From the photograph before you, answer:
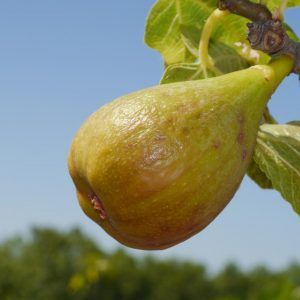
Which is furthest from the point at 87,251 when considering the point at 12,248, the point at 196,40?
the point at 196,40

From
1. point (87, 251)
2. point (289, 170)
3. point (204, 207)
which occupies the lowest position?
point (87, 251)

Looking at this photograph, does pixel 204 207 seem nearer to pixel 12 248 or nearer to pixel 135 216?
pixel 135 216

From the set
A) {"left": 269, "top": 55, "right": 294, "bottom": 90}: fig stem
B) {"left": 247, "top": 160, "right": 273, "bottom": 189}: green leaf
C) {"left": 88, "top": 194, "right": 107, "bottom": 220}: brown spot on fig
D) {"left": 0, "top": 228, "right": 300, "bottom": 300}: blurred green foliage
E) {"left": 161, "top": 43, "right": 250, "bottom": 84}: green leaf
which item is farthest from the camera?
{"left": 0, "top": 228, "right": 300, "bottom": 300}: blurred green foliage

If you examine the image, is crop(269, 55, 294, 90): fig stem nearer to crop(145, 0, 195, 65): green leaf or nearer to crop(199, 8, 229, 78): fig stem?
crop(199, 8, 229, 78): fig stem

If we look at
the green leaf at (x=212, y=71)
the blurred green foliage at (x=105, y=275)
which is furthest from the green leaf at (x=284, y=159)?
the blurred green foliage at (x=105, y=275)

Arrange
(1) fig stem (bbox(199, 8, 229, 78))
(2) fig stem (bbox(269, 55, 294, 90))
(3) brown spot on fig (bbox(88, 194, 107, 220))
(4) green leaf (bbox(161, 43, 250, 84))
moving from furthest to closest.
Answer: (4) green leaf (bbox(161, 43, 250, 84))
(1) fig stem (bbox(199, 8, 229, 78))
(2) fig stem (bbox(269, 55, 294, 90))
(3) brown spot on fig (bbox(88, 194, 107, 220))

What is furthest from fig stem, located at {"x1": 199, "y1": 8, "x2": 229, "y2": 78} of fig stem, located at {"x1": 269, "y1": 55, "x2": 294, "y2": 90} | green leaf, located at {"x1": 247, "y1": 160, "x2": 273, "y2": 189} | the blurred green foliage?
the blurred green foliage

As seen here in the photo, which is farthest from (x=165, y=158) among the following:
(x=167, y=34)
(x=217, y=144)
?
(x=167, y=34)
